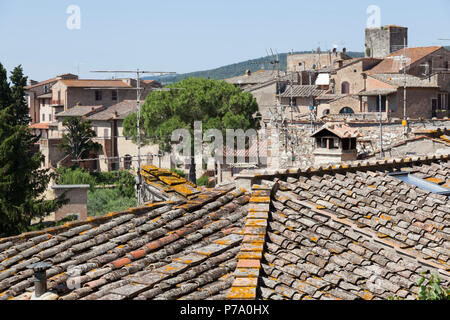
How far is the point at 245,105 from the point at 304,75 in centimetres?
1604

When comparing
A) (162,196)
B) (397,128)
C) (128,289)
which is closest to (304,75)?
(397,128)

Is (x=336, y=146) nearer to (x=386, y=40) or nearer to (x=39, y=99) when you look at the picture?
(x=386, y=40)

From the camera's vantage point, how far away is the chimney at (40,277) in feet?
16.0

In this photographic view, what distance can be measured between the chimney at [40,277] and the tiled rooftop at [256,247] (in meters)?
0.15

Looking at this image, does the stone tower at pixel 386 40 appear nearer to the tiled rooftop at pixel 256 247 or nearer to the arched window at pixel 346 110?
the arched window at pixel 346 110

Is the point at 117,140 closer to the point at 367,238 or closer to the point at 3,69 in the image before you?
the point at 3,69

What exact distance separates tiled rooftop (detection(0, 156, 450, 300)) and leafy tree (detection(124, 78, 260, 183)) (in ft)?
87.7

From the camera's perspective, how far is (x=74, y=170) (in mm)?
40094

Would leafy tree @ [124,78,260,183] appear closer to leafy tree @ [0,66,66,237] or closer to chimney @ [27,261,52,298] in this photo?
leafy tree @ [0,66,66,237]

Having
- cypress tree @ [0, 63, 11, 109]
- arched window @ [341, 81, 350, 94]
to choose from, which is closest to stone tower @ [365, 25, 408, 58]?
arched window @ [341, 81, 350, 94]

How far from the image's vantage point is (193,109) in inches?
1348

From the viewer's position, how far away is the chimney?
4.88 m

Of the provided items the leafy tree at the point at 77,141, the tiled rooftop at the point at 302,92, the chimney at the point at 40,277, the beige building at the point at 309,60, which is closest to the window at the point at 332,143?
the chimney at the point at 40,277
